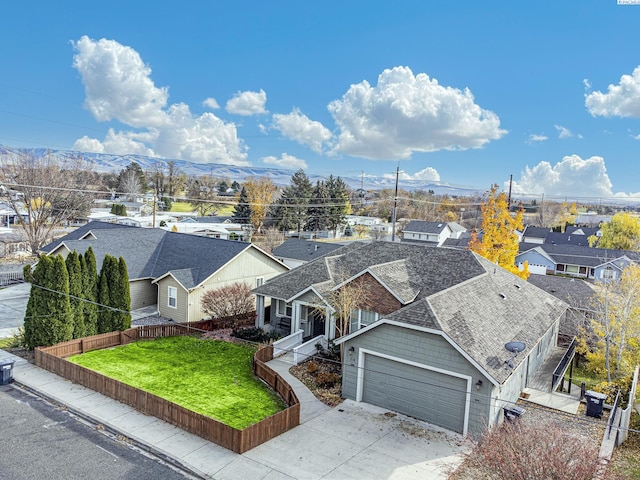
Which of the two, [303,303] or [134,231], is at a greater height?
[134,231]

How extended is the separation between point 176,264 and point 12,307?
38.0ft

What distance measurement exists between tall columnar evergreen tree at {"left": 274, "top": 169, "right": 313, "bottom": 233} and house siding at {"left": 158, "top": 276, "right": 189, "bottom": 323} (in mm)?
41879

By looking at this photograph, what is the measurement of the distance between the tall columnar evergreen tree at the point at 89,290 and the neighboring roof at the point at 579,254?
57131mm

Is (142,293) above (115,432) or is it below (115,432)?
above

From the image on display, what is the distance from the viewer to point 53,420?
15.6 meters

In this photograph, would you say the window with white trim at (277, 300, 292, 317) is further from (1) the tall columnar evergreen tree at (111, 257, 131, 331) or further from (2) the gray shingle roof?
(2) the gray shingle roof

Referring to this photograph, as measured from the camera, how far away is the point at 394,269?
76.8ft

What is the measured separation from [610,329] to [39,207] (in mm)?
57722

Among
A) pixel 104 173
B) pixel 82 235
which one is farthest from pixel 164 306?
pixel 104 173

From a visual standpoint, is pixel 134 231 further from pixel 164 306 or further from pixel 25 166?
pixel 25 166

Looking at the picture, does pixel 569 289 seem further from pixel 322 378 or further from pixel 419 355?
pixel 322 378

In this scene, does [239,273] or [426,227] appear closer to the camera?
[239,273]

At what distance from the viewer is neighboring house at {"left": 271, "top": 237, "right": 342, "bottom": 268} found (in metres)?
43.6

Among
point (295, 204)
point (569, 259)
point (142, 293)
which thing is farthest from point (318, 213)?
point (142, 293)
